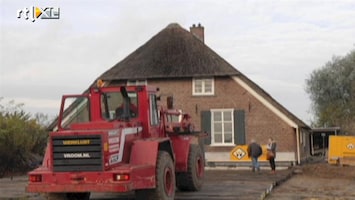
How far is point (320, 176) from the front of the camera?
2444 centimetres

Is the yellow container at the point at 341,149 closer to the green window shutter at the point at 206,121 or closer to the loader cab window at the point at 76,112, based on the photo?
the green window shutter at the point at 206,121

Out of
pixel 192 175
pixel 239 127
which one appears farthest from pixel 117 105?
pixel 239 127

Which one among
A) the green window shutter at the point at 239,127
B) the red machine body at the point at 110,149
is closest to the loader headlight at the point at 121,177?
the red machine body at the point at 110,149

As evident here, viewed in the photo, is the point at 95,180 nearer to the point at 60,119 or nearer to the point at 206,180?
the point at 60,119

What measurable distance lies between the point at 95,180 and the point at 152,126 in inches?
108

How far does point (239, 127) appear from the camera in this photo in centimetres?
3088

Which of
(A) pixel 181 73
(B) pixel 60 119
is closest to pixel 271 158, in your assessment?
(A) pixel 181 73

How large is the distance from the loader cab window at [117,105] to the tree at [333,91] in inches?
1818

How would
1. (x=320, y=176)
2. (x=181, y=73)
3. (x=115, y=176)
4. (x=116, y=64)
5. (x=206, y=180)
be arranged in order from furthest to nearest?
1. (x=116, y=64)
2. (x=181, y=73)
3. (x=320, y=176)
4. (x=206, y=180)
5. (x=115, y=176)

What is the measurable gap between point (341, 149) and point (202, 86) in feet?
26.1

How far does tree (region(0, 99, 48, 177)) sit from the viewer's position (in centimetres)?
2970

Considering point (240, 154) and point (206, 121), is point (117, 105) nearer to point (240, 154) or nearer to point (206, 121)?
point (240, 154)

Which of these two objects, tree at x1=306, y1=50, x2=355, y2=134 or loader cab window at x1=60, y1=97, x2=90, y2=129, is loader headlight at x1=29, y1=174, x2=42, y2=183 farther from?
tree at x1=306, y1=50, x2=355, y2=134

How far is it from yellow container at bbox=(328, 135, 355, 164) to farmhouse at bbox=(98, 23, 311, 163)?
5.58 feet
